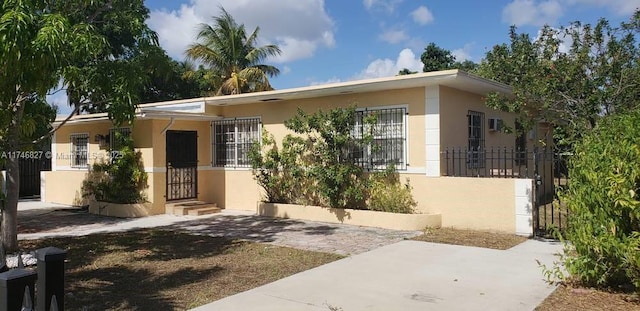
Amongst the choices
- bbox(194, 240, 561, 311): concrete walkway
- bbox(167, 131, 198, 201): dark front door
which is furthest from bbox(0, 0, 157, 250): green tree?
bbox(167, 131, 198, 201): dark front door

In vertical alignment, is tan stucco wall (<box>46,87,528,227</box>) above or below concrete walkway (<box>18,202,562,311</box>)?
above

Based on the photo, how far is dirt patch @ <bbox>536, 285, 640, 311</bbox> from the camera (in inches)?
197

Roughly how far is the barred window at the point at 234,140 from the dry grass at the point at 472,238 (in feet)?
19.1

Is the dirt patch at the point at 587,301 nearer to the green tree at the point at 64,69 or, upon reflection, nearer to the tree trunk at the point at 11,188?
the green tree at the point at 64,69

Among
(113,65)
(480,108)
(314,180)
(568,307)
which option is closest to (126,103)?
(113,65)

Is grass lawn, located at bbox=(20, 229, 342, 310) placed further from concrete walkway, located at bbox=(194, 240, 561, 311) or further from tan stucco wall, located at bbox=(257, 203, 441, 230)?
tan stucco wall, located at bbox=(257, 203, 441, 230)

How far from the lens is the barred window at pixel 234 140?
13.4 meters

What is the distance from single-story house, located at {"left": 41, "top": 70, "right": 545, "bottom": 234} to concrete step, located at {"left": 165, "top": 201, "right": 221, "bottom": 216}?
0.27m

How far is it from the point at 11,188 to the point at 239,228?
449 cm

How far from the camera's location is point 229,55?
85.8 ft

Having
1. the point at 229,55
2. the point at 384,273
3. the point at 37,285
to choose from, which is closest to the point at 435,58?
the point at 229,55

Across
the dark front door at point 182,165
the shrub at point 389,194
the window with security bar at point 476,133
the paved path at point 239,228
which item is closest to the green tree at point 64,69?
the paved path at point 239,228

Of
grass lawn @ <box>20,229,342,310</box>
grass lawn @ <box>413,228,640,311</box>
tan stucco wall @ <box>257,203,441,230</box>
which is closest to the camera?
grass lawn @ <box>413,228,640,311</box>

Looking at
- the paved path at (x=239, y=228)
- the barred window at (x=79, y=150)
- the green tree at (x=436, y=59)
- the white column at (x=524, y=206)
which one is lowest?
the paved path at (x=239, y=228)
